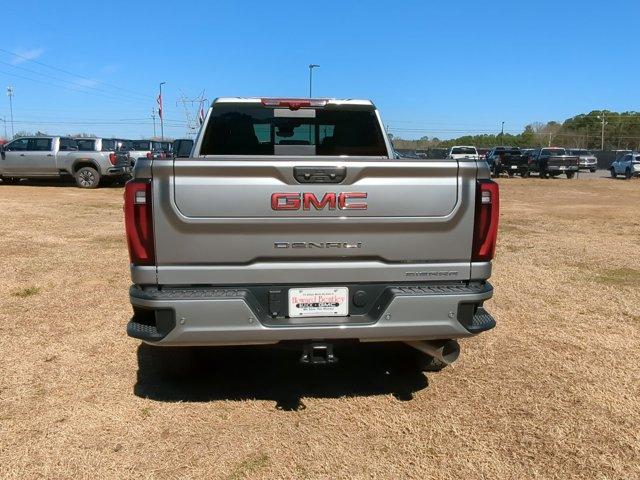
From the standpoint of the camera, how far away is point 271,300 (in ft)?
10.2

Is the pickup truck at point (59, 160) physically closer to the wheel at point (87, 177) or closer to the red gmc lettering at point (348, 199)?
the wheel at point (87, 177)

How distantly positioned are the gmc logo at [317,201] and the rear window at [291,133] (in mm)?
2118

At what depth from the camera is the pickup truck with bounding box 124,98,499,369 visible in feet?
9.78

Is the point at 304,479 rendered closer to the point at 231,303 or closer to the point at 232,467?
the point at 232,467

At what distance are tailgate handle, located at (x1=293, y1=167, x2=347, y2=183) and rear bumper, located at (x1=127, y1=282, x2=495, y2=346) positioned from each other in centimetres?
69

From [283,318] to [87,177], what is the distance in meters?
18.3

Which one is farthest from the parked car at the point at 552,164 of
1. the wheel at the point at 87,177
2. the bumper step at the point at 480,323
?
the bumper step at the point at 480,323

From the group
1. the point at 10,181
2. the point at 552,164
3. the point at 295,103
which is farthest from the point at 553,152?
the point at 295,103

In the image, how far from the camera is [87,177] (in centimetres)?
1941

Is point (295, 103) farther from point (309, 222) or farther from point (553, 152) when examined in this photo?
point (553, 152)

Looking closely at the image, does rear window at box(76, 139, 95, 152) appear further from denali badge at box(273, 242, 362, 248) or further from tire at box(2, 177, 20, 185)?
denali badge at box(273, 242, 362, 248)

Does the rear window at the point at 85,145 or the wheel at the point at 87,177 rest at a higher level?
the rear window at the point at 85,145

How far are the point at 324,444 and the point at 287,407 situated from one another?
0.52 meters

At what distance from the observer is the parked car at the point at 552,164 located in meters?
32.8
